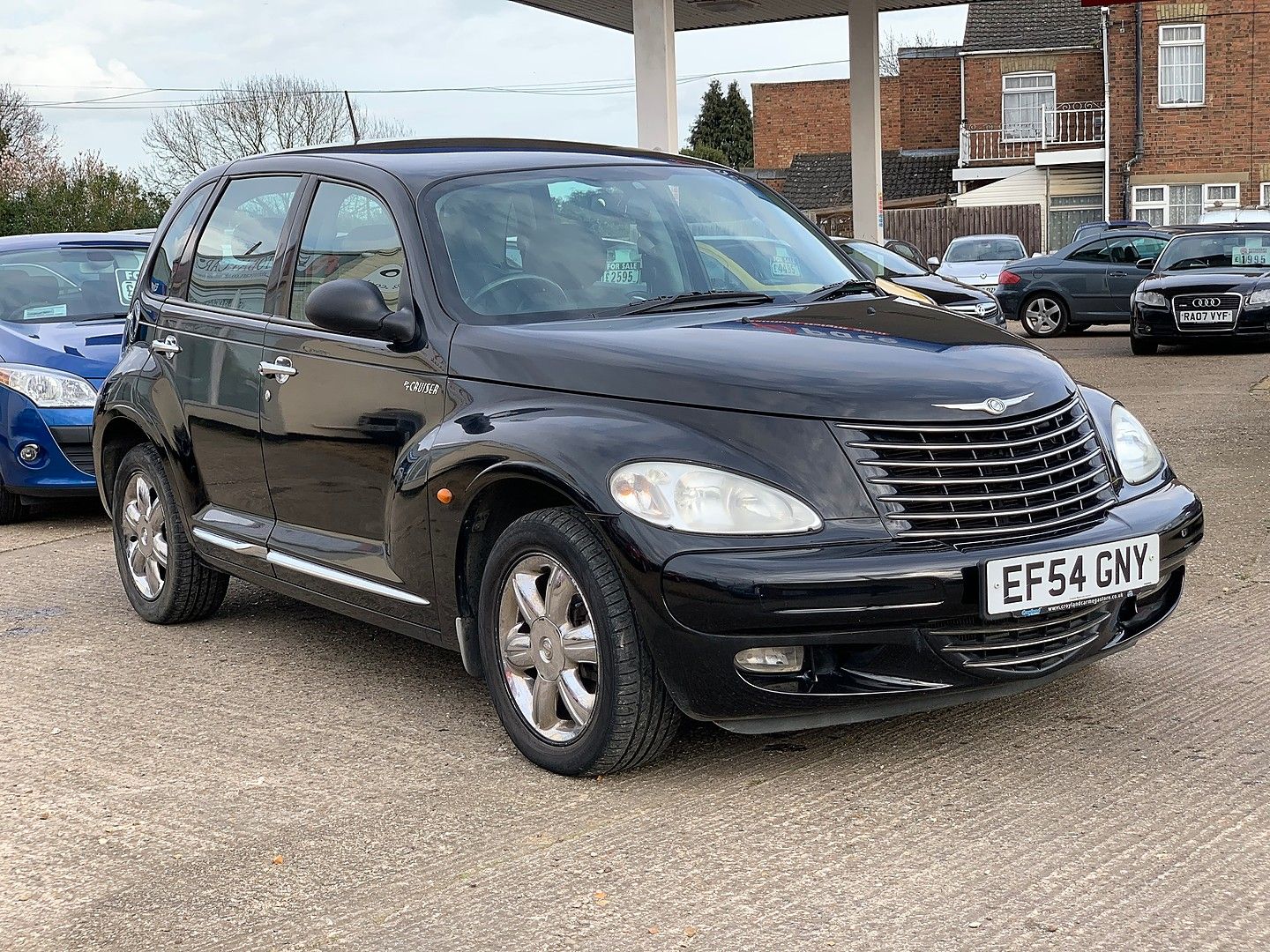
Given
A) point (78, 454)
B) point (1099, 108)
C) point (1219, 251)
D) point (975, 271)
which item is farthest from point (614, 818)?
point (1099, 108)

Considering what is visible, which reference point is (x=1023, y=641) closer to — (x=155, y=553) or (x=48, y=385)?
(x=155, y=553)

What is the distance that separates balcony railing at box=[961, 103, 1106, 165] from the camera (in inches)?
1709

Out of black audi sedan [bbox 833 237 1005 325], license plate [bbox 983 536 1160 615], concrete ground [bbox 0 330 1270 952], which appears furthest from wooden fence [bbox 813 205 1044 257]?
license plate [bbox 983 536 1160 615]

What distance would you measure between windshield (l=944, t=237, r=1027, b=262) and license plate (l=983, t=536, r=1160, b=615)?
23966 millimetres

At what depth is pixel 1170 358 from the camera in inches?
683

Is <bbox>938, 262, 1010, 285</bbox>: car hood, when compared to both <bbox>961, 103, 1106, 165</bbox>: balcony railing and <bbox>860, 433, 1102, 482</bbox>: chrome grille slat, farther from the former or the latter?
<bbox>860, 433, 1102, 482</bbox>: chrome grille slat

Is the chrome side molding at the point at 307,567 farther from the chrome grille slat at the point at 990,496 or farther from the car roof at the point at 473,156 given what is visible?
the chrome grille slat at the point at 990,496

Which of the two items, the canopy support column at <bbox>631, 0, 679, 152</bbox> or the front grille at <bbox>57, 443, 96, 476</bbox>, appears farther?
the canopy support column at <bbox>631, 0, 679, 152</bbox>

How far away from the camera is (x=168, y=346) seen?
5.79 m

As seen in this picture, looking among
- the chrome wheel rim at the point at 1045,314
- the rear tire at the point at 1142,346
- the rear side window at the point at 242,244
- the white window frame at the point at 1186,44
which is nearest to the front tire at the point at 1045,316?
the chrome wheel rim at the point at 1045,314

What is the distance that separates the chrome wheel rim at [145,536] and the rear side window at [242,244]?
86 centimetres

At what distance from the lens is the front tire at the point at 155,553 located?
233 inches

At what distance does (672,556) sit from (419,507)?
1.04m

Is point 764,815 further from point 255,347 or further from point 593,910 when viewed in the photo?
point 255,347
